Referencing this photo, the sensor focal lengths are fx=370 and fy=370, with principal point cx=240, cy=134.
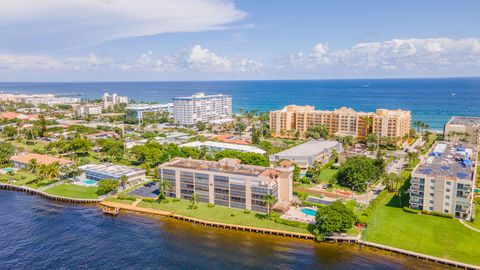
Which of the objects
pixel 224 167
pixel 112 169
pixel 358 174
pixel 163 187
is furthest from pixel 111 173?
pixel 358 174

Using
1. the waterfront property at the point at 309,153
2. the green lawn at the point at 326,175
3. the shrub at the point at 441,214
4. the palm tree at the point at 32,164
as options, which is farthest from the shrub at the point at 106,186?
the shrub at the point at 441,214

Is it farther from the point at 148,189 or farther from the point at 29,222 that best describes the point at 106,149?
the point at 29,222

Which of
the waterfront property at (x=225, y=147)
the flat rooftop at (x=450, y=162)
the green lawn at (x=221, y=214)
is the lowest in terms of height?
the green lawn at (x=221, y=214)

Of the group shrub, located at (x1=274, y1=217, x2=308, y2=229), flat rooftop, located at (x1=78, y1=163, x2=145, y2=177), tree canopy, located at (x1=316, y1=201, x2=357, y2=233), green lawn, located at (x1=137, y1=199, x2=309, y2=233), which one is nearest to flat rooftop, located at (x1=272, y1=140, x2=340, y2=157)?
green lawn, located at (x1=137, y1=199, x2=309, y2=233)

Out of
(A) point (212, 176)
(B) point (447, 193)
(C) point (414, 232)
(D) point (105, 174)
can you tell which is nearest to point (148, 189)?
(D) point (105, 174)

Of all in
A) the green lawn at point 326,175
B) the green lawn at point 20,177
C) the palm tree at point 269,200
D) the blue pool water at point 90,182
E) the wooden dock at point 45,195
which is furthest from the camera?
the green lawn at point 20,177

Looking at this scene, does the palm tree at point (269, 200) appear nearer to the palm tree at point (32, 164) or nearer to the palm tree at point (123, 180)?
the palm tree at point (123, 180)

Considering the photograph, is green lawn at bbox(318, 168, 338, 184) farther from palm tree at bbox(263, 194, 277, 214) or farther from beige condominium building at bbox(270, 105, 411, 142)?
beige condominium building at bbox(270, 105, 411, 142)
